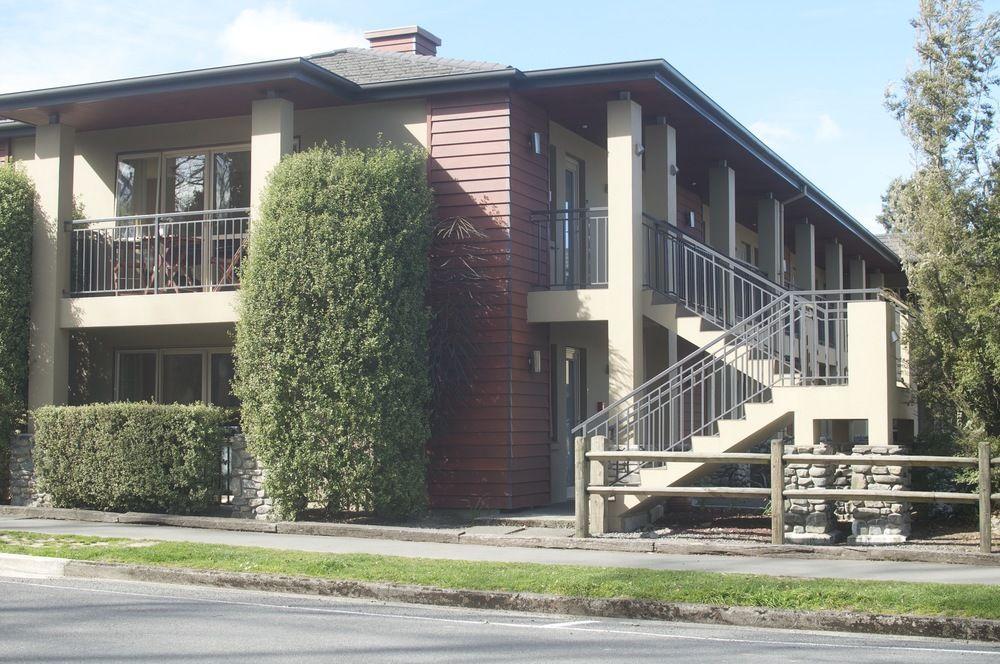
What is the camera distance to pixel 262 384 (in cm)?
1562

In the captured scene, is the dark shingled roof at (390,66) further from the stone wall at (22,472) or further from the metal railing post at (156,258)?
the stone wall at (22,472)

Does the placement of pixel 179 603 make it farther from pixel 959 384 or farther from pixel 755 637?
pixel 959 384

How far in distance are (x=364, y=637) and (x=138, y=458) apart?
881 centimetres

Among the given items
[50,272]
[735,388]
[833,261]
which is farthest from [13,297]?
[833,261]

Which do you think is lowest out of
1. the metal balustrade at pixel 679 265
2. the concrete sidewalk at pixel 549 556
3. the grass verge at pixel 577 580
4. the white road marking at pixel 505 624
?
the white road marking at pixel 505 624

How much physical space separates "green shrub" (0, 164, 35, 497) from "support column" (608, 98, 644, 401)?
29.1 ft

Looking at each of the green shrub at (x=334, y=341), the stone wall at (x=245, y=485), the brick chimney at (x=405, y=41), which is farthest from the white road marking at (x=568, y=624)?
the brick chimney at (x=405, y=41)

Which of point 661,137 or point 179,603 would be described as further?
point 661,137

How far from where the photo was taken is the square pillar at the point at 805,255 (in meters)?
26.6

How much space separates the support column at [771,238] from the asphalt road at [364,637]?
15.1 metres

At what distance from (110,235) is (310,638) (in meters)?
12.4

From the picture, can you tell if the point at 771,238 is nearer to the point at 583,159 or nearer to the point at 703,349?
the point at 583,159

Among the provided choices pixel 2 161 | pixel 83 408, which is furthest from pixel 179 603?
pixel 2 161

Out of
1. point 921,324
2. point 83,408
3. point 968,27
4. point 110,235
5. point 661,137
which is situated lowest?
point 83,408
